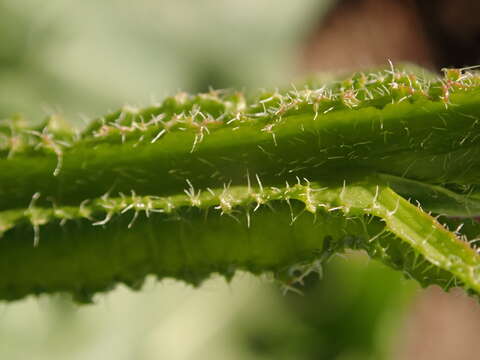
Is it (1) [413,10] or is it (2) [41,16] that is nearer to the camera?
(2) [41,16]

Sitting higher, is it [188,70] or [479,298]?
[188,70]

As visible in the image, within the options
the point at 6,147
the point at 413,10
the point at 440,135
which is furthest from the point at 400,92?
the point at 413,10

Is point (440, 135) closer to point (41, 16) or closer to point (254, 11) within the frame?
point (41, 16)

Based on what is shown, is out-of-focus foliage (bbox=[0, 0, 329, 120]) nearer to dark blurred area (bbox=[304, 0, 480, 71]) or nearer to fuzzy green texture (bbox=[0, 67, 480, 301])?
dark blurred area (bbox=[304, 0, 480, 71])

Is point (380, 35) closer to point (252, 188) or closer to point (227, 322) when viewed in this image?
point (227, 322)

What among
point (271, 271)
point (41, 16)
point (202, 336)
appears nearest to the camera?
point (271, 271)

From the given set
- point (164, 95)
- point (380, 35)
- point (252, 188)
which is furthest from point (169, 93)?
point (380, 35)

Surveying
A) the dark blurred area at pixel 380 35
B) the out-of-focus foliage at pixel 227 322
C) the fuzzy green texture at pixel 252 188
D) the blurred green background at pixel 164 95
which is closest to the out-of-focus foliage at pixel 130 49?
the blurred green background at pixel 164 95

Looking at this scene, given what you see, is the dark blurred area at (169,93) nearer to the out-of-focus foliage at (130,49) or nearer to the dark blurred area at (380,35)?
the out-of-focus foliage at (130,49)
